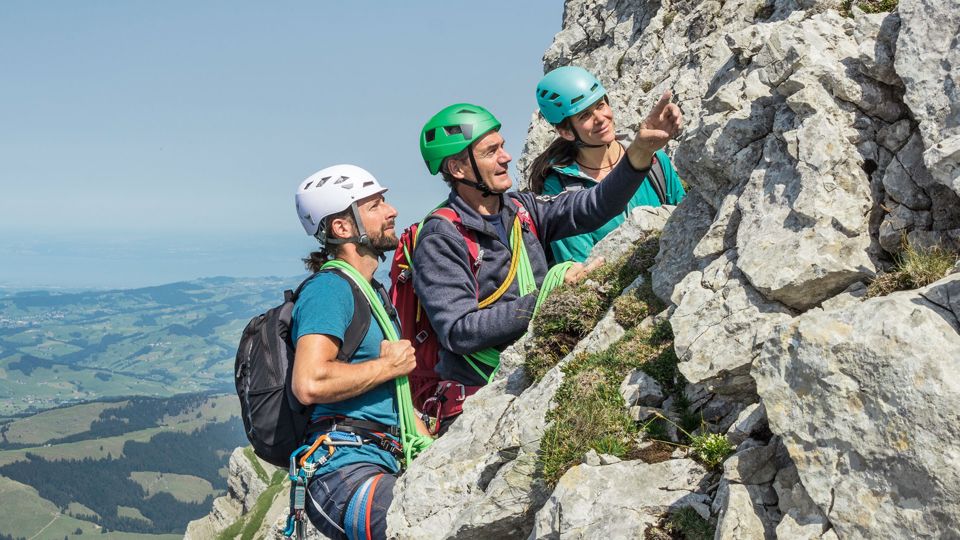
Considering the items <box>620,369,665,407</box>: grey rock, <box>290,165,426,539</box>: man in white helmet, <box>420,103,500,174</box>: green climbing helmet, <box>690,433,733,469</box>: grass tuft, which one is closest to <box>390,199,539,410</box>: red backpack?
<box>290,165,426,539</box>: man in white helmet

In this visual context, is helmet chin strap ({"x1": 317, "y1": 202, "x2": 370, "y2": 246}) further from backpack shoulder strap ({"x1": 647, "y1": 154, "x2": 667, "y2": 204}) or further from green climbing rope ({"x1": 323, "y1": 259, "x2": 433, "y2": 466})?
backpack shoulder strap ({"x1": 647, "y1": 154, "x2": 667, "y2": 204})

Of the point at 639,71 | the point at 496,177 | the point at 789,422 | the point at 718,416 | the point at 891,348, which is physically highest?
the point at 639,71

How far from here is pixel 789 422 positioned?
6.05 m

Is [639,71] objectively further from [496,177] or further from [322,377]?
[322,377]

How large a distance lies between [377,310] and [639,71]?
23.0 m

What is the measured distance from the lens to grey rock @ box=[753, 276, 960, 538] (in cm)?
529

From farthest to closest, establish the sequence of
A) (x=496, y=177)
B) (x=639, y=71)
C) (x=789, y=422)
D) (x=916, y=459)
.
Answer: (x=639, y=71) < (x=496, y=177) < (x=789, y=422) < (x=916, y=459)

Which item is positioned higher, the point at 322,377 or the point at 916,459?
the point at 322,377

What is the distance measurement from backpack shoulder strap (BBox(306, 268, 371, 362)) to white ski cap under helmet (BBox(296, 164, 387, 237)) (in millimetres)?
1043

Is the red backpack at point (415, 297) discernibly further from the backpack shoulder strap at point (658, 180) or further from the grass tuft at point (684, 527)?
the grass tuft at point (684, 527)

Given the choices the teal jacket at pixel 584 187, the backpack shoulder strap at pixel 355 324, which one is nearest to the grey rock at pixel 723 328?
the backpack shoulder strap at pixel 355 324

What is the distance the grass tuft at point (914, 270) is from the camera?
6523 mm

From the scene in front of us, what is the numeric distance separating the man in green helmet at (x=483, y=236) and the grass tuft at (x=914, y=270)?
4.27m

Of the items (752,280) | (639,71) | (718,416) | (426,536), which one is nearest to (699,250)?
(752,280)
